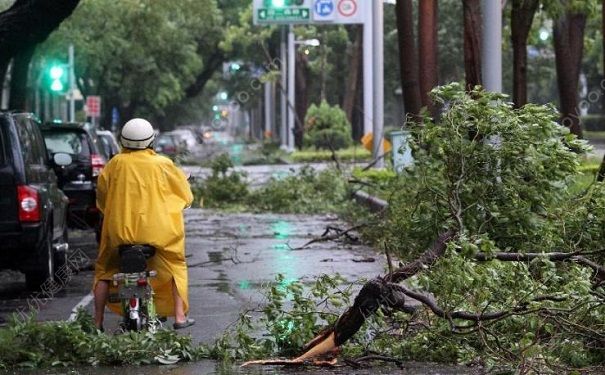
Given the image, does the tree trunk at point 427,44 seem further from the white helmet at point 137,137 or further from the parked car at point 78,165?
the white helmet at point 137,137

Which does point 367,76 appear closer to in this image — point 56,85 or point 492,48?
point 56,85

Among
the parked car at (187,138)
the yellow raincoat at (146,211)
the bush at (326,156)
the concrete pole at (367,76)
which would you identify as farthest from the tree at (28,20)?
the parked car at (187,138)

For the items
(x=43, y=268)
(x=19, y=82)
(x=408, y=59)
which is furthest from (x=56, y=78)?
(x=43, y=268)

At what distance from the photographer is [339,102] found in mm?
77812

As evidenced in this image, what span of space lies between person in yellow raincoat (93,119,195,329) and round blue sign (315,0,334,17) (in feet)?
96.6

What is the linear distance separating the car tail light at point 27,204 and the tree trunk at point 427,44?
9304 millimetres

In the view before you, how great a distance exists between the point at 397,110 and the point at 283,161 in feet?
142

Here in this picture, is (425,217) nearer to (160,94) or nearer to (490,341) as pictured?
(490,341)

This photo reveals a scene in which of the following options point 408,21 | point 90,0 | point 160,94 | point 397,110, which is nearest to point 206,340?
point 408,21

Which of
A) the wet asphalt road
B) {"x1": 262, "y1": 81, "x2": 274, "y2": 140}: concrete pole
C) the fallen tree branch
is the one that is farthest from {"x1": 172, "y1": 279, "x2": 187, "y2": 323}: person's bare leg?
{"x1": 262, "y1": 81, "x2": 274, "y2": 140}: concrete pole

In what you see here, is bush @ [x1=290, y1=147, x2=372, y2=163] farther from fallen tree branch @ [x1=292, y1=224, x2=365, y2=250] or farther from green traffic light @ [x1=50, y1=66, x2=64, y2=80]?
fallen tree branch @ [x1=292, y1=224, x2=365, y2=250]

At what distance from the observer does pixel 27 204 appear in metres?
11.9

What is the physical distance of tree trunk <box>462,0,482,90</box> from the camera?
16219mm

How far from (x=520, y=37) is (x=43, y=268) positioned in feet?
40.7
